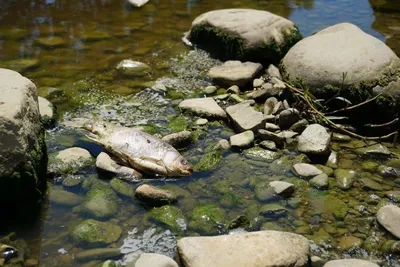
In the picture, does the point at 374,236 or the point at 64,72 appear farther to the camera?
the point at 64,72

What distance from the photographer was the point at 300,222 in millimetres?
4145

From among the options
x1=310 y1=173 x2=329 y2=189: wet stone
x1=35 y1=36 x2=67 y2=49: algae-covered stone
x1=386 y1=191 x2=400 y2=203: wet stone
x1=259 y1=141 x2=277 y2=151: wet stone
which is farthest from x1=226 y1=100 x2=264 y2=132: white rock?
x1=35 y1=36 x2=67 y2=49: algae-covered stone

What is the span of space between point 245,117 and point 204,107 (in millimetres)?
546

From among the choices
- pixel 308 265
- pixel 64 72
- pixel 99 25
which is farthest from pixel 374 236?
pixel 99 25

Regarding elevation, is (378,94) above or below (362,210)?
above

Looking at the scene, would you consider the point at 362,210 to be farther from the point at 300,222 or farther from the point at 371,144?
the point at 371,144

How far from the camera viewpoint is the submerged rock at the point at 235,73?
6492mm

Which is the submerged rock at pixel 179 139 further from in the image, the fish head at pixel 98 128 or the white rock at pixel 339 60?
the white rock at pixel 339 60

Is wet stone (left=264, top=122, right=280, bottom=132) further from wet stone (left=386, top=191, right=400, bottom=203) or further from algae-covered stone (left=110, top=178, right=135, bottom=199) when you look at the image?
algae-covered stone (left=110, top=178, right=135, bottom=199)

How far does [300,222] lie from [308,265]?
579mm

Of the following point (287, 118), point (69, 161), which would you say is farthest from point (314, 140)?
point (69, 161)

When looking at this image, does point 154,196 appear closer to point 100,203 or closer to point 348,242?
point 100,203

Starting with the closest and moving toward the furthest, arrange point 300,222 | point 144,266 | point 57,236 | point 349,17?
point 144,266 → point 57,236 → point 300,222 → point 349,17

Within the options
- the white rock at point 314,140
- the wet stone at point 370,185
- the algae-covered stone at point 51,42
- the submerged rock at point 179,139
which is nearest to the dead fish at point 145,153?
the submerged rock at point 179,139
